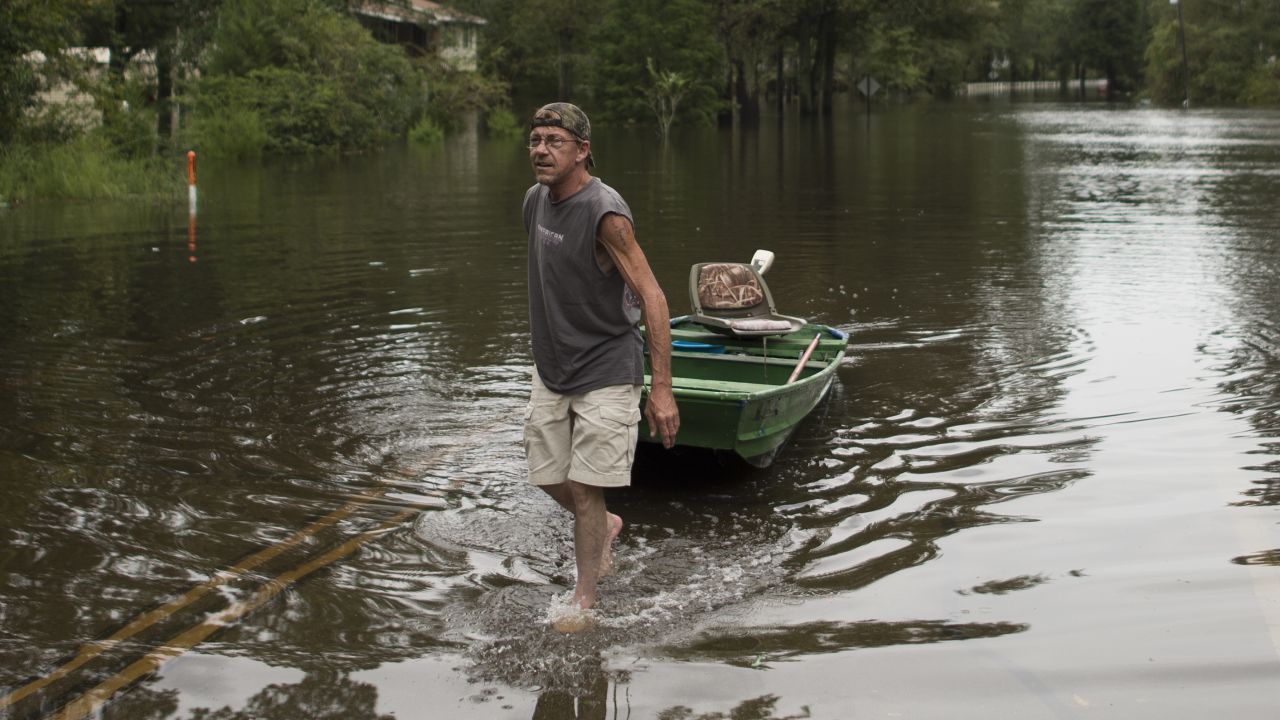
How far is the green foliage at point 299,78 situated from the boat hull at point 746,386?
30641 millimetres

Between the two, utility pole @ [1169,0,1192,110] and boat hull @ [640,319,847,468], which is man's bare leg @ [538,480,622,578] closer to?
boat hull @ [640,319,847,468]

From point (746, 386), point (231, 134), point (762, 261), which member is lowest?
point (746, 386)

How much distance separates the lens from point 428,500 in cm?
744

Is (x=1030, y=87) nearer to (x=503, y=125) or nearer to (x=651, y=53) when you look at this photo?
(x=651, y=53)

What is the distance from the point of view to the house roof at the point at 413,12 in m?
62.0

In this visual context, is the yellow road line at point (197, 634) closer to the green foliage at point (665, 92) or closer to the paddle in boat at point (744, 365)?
the paddle in boat at point (744, 365)

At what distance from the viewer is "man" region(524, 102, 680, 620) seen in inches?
210

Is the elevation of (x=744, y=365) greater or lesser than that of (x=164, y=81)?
lesser

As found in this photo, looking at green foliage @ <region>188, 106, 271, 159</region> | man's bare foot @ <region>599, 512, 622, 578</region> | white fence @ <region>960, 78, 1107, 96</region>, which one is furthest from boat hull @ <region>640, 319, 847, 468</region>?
white fence @ <region>960, 78, 1107, 96</region>

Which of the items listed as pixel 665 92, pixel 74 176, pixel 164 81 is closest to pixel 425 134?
pixel 164 81

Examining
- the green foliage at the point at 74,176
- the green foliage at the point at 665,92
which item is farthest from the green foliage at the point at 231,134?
the green foliage at the point at 665,92

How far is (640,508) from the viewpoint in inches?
289

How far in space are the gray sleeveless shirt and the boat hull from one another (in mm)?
1598

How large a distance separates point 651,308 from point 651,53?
59.7 m
